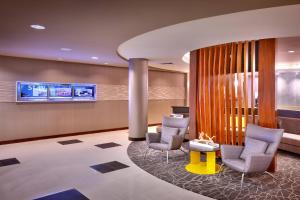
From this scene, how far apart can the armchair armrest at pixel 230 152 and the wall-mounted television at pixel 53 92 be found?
5.57 m

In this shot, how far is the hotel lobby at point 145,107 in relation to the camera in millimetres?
3201

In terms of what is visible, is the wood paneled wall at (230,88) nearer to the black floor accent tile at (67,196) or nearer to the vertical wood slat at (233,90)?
the vertical wood slat at (233,90)

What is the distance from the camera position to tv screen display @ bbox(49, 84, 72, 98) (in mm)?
7399

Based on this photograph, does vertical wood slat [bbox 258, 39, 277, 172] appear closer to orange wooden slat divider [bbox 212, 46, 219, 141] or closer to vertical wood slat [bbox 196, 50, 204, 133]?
orange wooden slat divider [bbox 212, 46, 219, 141]

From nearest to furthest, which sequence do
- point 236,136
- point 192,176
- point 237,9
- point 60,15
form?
1. point 237,9
2. point 60,15
3. point 192,176
4. point 236,136

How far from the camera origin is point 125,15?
3.14 meters

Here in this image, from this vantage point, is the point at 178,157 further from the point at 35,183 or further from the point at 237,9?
the point at 237,9

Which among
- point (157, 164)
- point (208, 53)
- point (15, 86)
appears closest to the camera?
point (157, 164)

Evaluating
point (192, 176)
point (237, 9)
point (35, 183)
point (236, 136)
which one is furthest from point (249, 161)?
point (35, 183)

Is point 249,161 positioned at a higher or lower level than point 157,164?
higher

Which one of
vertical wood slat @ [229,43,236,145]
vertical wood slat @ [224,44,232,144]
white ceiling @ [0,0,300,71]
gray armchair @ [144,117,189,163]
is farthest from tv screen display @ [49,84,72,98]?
vertical wood slat @ [229,43,236,145]

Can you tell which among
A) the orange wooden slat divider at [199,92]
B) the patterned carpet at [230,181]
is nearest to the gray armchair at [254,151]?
the patterned carpet at [230,181]

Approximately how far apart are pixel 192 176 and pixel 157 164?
89 centimetres

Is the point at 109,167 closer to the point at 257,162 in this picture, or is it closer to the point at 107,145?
the point at 107,145
